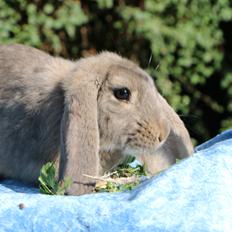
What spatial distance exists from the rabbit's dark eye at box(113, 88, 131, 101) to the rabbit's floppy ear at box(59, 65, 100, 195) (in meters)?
0.13

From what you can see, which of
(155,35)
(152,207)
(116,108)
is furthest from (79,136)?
(155,35)

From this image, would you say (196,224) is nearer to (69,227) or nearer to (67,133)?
(69,227)

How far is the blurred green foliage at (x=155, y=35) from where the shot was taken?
6.86 m

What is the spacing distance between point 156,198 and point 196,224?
0.19 meters

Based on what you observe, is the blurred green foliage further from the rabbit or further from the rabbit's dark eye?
the rabbit's dark eye

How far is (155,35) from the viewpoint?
709cm

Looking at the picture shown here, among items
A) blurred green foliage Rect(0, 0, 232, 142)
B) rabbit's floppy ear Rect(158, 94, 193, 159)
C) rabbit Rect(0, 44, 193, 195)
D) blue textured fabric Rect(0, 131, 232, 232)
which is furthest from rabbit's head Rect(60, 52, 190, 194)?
blurred green foliage Rect(0, 0, 232, 142)

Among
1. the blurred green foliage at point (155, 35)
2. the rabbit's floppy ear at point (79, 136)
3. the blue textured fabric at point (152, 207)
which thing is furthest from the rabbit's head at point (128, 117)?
the blurred green foliage at point (155, 35)

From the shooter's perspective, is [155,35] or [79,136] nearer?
[79,136]

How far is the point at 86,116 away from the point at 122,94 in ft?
0.96

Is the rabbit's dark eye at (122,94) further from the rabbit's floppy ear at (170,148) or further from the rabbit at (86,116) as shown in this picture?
the rabbit's floppy ear at (170,148)

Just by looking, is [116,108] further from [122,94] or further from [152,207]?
[152,207]

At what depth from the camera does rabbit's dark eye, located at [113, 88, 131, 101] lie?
4086mm

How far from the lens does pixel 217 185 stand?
9.52 feet
